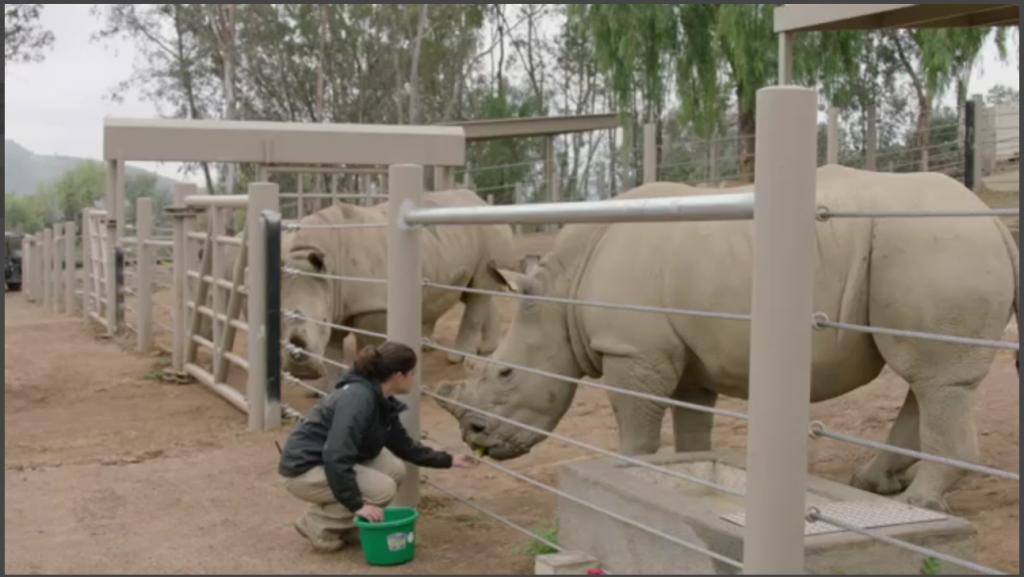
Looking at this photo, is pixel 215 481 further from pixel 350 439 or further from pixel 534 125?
pixel 534 125

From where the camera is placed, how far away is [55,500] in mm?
6355

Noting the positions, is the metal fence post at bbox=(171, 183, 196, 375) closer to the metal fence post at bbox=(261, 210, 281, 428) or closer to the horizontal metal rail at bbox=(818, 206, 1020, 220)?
the metal fence post at bbox=(261, 210, 281, 428)

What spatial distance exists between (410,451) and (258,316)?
344 cm

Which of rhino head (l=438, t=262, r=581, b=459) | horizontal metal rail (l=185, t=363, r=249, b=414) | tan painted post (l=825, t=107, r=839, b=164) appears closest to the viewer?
rhino head (l=438, t=262, r=581, b=459)

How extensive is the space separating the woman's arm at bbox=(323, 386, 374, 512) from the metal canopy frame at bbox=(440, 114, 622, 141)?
53.6ft

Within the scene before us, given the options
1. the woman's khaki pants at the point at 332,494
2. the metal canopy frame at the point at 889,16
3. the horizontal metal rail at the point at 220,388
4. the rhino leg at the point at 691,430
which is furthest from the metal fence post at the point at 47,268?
the woman's khaki pants at the point at 332,494

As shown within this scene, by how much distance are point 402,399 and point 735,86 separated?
15.6 m

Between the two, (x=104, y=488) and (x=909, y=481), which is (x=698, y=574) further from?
(x=104, y=488)

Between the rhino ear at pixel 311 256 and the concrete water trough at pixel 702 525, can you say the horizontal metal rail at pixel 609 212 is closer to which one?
the concrete water trough at pixel 702 525

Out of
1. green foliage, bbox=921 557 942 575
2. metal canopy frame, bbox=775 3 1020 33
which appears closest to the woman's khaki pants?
green foliage, bbox=921 557 942 575

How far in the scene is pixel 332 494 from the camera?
503 cm

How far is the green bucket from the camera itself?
4.85 metres

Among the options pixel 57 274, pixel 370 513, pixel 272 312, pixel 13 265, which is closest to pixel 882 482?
pixel 370 513

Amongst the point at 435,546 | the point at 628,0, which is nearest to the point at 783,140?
the point at 435,546
